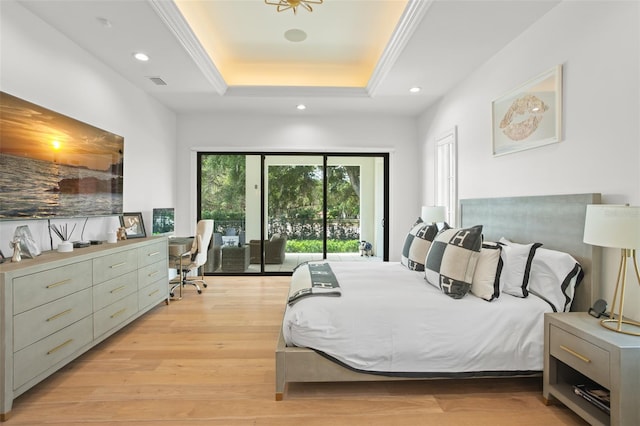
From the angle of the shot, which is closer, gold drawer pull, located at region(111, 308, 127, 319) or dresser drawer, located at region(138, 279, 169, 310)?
gold drawer pull, located at region(111, 308, 127, 319)

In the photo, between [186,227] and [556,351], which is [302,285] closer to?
[556,351]

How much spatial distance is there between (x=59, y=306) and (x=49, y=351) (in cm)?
28

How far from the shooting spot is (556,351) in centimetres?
196

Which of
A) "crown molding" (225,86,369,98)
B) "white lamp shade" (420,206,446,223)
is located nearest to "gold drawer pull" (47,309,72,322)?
"crown molding" (225,86,369,98)

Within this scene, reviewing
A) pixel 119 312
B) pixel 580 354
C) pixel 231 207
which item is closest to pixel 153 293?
pixel 119 312

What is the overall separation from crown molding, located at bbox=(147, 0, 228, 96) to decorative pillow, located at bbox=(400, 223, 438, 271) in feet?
9.37

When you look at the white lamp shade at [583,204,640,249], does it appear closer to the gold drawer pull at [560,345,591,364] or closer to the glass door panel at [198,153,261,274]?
the gold drawer pull at [560,345,591,364]

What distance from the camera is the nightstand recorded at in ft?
5.16

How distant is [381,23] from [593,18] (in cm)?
179

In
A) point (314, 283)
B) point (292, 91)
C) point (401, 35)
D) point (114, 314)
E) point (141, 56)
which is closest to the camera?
point (314, 283)

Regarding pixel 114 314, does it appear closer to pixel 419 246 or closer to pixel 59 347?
pixel 59 347

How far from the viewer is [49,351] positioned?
215 centimetres

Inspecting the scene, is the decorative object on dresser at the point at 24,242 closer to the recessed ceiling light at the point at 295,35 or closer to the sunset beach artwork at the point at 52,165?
the sunset beach artwork at the point at 52,165

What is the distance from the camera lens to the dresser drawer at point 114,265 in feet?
8.76
